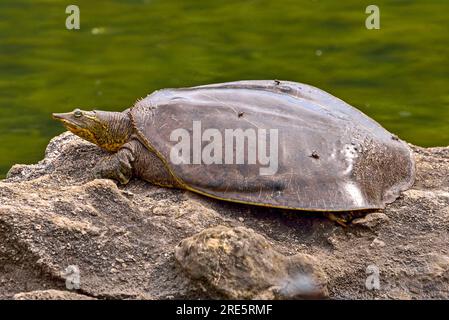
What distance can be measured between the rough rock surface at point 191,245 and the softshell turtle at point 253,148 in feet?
0.35

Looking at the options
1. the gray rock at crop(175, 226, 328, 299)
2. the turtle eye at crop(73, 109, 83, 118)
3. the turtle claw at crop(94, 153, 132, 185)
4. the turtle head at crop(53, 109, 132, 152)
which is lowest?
the gray rock at crop(175, 226, 328, 299)

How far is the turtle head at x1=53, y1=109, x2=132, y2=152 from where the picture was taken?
209 inches

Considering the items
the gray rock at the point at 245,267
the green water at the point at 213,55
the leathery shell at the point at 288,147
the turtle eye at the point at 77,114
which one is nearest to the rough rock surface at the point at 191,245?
the gray rock at the point at 245,267

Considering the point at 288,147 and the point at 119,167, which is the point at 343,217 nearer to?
the point at 288,147

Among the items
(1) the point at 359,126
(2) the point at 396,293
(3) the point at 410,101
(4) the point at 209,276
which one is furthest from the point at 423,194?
(3) the point at 410,101

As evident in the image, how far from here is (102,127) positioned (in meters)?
5.34

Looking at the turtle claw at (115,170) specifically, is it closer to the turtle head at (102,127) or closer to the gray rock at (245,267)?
the turtle head at (102,127)

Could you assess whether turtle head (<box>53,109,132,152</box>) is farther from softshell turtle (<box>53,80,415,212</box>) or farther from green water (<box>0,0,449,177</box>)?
green water (<box>0,0,449,177</box>)

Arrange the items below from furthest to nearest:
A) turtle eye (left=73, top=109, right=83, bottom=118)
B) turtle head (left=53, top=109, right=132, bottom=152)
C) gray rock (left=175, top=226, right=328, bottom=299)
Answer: turtle eye (left=73, top=109, right=83, bottom=118) < turtle head (left=53, top=109, right=132, bottom=152) < gray rock (left=175, top=226, right=328, bottom=299)

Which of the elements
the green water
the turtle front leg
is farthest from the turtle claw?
the green water

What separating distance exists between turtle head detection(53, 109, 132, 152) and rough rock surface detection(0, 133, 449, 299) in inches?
10.4

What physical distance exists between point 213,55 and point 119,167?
4579 mm

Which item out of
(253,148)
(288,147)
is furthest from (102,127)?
(288,147)
